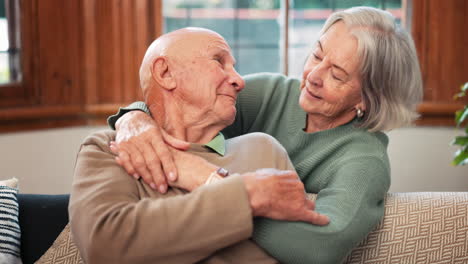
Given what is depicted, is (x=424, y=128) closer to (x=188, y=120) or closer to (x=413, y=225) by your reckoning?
(x=413, y=225)

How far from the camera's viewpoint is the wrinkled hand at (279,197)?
1.45m

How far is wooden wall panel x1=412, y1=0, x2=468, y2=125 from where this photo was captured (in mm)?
3494

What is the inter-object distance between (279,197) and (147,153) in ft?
1.12

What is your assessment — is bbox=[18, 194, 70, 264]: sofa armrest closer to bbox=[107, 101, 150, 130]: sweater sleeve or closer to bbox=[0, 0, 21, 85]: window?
bbox=[107, 101, 150, 130]: sweater sleeve

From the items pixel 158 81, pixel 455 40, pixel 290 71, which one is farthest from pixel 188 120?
pixel 455 40

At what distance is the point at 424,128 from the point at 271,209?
228cm

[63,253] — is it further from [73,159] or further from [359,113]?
[73,159]

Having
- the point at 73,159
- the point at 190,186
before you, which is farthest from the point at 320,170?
the point at 73,159

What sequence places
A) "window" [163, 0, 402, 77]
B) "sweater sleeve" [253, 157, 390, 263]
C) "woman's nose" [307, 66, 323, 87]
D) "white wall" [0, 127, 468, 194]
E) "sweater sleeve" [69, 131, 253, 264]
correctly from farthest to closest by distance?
"window" [163, 0, 402, 77], "white wall" [0, 127, 468, 194], "woman's nose" [307, 66, 323, 87], "sweater sleeve" [253, 157, 390, 263], "sweater sleeve" [69, 131, 253, 264]

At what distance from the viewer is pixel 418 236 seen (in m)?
1.74

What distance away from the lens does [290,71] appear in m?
3.69

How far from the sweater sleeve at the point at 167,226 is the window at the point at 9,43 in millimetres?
1962

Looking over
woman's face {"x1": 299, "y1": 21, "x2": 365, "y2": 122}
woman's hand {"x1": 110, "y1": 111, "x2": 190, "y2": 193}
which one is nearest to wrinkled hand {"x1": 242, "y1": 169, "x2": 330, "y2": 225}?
woman's hand {"x1": 110, "y1": 111, "x2": 190, "y2": 193}

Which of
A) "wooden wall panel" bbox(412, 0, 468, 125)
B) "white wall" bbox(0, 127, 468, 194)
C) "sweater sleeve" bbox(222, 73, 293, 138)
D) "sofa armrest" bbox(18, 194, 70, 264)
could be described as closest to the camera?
"sofa armrest" bbox(18, 194, 70, 264)
